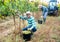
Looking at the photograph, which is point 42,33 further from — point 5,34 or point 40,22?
point 40,22

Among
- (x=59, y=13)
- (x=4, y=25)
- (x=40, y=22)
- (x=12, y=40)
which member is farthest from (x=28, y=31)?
(x=59, y=13)

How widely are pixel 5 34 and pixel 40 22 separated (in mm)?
3248

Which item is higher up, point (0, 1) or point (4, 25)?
point (0, 1)

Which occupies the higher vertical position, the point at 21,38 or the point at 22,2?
the point at 22,2

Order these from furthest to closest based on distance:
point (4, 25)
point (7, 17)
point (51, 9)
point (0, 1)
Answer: point (51, 9) < point (7, 17) < point (4, 25) < point (0, 1)

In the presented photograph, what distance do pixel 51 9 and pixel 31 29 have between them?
24.1 feet

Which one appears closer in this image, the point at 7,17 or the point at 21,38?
the point at 21,38

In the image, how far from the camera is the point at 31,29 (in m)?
7.45

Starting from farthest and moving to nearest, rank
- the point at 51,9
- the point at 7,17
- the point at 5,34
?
the point at 51,9
the point at 7,17
the point at 5,34

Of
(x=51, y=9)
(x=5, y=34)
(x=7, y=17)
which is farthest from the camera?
(x=51, y=9)

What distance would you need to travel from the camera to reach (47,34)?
28.0 ft

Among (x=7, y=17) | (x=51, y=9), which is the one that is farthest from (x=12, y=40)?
(x=51, y=9)

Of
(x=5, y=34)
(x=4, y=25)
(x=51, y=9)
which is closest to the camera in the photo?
(x=5, y=34)

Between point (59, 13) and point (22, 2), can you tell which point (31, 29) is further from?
point (59, 13)
